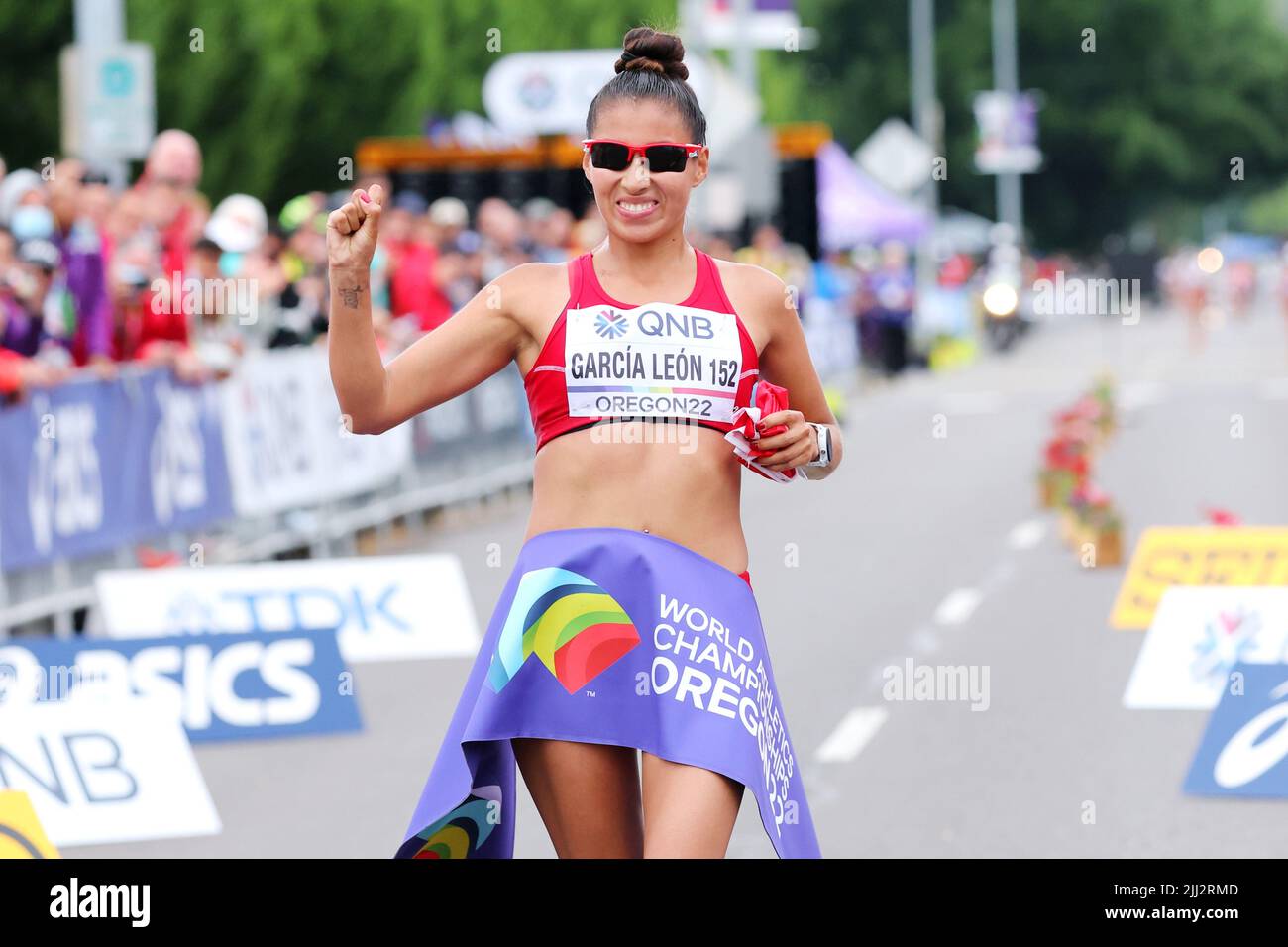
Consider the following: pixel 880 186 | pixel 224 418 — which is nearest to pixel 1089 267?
pixel 880 186

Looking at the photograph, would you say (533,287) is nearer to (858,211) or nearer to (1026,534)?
(1026,534)

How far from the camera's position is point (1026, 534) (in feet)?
54.4

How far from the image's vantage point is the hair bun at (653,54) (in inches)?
183

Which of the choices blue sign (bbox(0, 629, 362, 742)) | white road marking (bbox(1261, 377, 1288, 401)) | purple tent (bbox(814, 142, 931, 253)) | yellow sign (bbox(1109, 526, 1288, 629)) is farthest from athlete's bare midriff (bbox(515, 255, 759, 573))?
purple tent (bbox(814, 142, 931, 253))

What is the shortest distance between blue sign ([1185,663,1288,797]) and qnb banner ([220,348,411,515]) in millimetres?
6472

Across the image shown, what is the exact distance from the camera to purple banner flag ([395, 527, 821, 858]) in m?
4.40

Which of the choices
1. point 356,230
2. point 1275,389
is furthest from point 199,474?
point 1275,389

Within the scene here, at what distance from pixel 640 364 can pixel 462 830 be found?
852mm

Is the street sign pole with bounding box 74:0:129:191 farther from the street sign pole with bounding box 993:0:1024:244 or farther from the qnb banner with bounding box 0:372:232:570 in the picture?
the street sign pole with bounding box 993:0:1024:244

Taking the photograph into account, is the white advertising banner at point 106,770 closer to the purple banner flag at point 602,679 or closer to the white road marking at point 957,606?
the purple banner flag at point 602,679
